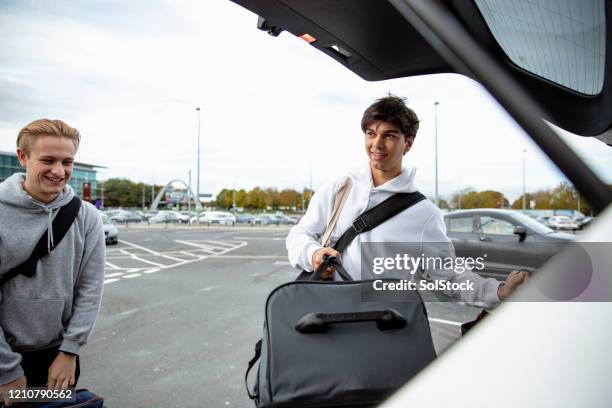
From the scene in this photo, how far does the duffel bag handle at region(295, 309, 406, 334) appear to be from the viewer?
0.93 m

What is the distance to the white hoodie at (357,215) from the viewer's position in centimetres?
136

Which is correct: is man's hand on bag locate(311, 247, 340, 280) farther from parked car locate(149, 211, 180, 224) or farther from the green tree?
the green tree

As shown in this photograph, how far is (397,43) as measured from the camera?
4.39ft

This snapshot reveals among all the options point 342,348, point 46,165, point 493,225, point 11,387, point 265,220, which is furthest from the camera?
point 265,220

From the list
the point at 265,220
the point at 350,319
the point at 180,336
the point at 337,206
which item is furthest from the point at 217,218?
the point at 350,319

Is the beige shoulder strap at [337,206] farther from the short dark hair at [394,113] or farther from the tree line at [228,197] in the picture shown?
the tree line at [228,197]

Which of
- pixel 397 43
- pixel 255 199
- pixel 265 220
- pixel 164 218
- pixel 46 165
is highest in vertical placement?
pixel 255 199

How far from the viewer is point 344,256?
55.1 inches

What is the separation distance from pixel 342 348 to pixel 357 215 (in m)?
0.60

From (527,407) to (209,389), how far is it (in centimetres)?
265

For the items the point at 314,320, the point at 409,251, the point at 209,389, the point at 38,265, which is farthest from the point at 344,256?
the point at 209,389

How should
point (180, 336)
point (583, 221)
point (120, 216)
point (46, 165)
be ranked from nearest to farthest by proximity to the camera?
point (583, 221), point (46, 165), point (180, 336), point (120, 216)

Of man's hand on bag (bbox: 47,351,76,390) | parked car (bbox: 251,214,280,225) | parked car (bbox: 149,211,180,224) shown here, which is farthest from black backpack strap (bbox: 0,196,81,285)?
parked car (bbox: 251,214,280,225)

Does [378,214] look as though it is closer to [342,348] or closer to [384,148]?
[384,148]
